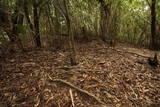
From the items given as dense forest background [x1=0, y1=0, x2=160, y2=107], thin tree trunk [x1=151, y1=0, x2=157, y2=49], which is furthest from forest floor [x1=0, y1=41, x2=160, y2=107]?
thin tree trunk [x1=151, y1=0, x2=157, y2=49]

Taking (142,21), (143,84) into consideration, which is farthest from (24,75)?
(142,21)

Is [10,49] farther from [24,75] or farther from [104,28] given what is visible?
[104,28]

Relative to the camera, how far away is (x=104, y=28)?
135 inches

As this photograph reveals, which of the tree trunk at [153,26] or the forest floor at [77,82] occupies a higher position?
the tree trunk at [153,26]

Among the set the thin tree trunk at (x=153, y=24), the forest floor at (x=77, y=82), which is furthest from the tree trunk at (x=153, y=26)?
the forest floor at (x=77, y=82)

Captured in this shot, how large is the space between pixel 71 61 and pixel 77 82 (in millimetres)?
477

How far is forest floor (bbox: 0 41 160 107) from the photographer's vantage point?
5.31 feet

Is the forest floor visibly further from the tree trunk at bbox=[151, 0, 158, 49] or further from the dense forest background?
the tree trunk at bbox=[151, 0, 158, 49]

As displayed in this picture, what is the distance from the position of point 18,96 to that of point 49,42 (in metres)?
1.74

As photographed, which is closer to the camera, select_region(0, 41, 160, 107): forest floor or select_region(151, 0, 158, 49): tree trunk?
select_region(0, 41, 160, 107): forest floor

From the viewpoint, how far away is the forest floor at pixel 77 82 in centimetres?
162

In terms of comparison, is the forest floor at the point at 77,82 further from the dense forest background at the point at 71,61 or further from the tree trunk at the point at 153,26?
the tree trunk at the point at 153,26

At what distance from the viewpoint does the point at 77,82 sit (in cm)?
187

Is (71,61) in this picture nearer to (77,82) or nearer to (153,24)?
(77,82)
